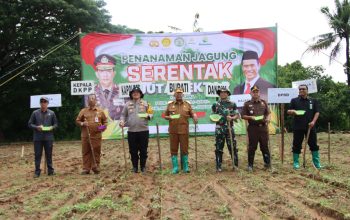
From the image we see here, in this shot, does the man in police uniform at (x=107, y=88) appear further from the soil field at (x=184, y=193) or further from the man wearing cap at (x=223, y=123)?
the man wearing cap at (x=223, y=123)

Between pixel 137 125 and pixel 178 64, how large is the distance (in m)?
7.22

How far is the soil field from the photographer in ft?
16.2

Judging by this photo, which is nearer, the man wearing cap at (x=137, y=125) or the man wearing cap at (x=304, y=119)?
the man wearing cap at (x=304, y=119)

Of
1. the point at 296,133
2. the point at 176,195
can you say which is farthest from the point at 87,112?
the point at 296,133

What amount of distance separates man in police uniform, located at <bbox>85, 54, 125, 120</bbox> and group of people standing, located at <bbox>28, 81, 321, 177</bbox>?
21.4 ft

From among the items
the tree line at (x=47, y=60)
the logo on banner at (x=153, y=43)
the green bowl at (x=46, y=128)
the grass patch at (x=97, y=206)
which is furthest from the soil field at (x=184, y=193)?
the tree line at (x=47, y=60)

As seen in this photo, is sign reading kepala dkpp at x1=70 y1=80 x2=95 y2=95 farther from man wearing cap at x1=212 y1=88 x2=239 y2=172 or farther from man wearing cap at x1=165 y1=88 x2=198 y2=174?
man wearing cap at x1=212 y1=88 x2=239 y2=172

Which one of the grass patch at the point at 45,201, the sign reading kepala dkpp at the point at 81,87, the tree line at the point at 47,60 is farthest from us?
the tree line at the point at 47,60

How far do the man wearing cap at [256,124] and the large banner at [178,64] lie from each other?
6874 mm

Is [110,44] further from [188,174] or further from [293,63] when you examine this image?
[293,63]

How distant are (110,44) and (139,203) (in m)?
10.5

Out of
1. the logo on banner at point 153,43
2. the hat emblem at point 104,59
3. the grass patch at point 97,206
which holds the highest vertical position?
the logo on banner at point 153,43

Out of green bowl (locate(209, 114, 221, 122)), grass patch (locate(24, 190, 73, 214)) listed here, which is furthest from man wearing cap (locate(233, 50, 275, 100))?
grass patch (locate(24, 190, 73, 214))

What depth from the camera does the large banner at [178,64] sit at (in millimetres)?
15219
